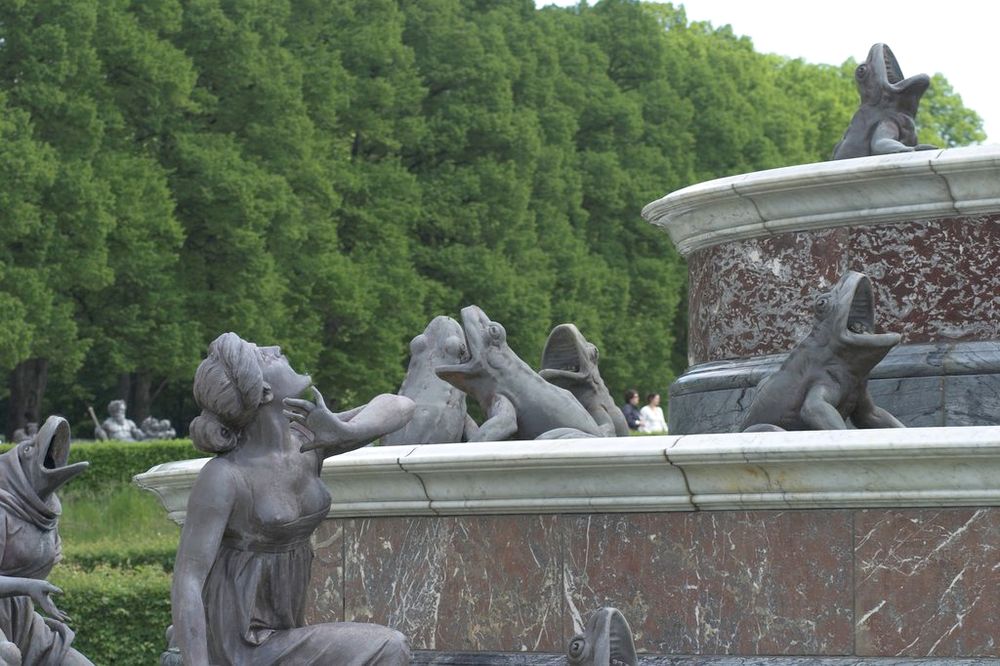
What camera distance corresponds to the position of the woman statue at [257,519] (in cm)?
549

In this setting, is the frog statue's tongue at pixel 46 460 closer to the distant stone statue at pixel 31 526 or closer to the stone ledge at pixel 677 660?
the distant stone statue at pixel 31 526

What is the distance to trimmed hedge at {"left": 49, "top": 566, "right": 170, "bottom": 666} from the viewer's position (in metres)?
14.2

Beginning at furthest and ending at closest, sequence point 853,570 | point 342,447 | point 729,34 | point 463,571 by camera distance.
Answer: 1. point 729,34
2. point 463,571
3. point 853,570
4. point 342,447

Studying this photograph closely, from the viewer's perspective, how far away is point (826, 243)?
9023mm

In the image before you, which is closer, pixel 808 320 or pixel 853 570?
pixel 853 570

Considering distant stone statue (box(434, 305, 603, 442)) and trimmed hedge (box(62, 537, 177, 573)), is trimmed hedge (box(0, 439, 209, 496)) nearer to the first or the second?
trimmed hedge (box(62, 537, 177, 573))

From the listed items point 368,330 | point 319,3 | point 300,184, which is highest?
point 319,3

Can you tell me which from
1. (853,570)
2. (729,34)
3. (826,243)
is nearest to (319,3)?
(729,34)

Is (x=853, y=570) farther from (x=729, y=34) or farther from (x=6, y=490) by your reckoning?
(x=729, y=34)

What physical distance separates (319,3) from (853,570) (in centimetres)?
3002

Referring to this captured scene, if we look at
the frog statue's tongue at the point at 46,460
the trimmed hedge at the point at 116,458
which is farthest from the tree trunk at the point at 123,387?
the frog statue's tongue at the point at 46,460

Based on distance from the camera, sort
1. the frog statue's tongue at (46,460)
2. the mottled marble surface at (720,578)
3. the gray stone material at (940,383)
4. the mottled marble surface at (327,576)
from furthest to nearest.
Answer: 1. the gray stone material at (940,383)
2. the mottled marble surface at (327,576)
3. the frog statue's tongue at (46,460)
4. the mottled marble surface at (720,578)

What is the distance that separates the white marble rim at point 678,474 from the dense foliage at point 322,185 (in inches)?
874

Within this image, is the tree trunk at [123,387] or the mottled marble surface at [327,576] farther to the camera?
the tree trunk at [123,387]
